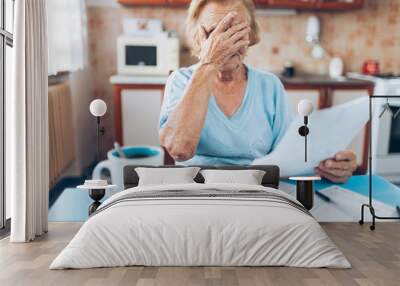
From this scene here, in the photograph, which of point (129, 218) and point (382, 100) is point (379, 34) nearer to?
point (382, 100)

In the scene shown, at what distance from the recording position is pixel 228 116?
172 inches

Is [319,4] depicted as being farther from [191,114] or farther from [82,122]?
[82,122]

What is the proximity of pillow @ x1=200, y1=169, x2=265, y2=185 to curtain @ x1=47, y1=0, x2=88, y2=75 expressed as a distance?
5.13 feet

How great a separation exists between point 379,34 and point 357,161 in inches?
47.2

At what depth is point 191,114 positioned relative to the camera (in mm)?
4328

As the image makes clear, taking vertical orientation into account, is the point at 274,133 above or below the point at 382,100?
below

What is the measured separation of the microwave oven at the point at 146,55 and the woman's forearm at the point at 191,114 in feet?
1.07

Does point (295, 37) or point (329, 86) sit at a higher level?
point (295, 37)

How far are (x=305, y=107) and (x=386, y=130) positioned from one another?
86 centimetres

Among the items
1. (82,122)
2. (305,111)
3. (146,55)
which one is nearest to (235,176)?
(305,111)

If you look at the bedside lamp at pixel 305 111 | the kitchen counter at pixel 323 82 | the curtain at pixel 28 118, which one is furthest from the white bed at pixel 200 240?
the kitchen counter at pixel 323 82

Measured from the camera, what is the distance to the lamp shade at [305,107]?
4.39m

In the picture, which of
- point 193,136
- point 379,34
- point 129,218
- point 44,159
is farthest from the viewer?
point 379,34

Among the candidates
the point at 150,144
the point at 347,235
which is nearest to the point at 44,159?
the point at 150,144
